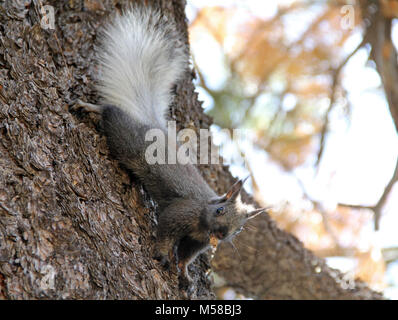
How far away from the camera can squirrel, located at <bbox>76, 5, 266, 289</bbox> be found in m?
2.98

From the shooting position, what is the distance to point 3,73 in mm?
2332

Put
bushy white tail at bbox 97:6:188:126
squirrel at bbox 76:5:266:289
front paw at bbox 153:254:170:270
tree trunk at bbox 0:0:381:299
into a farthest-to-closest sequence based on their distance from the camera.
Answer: bushy white tail at bbox 97:6:188:126 → squirrel at bbox 76:5:266:289 → front paw at bbox 153:254:170:270 → tree trunk at bbox 0:0:381:299

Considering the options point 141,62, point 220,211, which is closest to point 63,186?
point 220,211

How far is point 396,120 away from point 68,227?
297 centimetres

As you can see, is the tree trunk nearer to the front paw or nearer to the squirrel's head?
the front paw

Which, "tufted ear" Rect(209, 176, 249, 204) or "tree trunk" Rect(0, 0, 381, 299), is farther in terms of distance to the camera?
"tufted ear" Rect(209, 176, 249, 204)

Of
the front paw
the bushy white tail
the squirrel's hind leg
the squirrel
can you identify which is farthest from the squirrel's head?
the bushy white tail

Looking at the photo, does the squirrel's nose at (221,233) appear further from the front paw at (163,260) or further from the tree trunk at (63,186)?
the front paw at (163,260)

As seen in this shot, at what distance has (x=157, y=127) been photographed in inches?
132

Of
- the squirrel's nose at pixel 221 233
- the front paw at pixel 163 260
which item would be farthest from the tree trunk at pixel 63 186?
the squirrel's nose at pixel 221 233

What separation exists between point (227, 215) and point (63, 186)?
45.5 inches

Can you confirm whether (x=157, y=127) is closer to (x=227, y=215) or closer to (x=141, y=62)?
(x=141, y=62)

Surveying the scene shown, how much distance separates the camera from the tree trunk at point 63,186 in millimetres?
1947

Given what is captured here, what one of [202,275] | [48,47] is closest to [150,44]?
[48,47]
